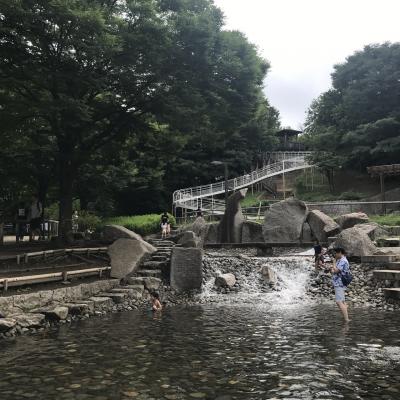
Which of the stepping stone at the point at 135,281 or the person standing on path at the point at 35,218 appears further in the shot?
the person standing on path at the point at 35,218

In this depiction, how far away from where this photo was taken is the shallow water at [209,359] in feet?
20.6

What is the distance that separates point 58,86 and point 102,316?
29.1 feet

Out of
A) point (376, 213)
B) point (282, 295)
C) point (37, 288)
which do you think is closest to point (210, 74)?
point (282, 295)

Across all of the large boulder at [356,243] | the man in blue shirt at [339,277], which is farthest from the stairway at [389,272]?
the man in blue shirt at [339,277]

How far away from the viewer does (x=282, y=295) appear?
16.4 metres

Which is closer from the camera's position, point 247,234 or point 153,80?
point 153,80

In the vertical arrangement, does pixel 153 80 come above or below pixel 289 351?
above

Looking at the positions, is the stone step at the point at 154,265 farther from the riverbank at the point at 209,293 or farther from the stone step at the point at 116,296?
the stone step at the point at 116,296

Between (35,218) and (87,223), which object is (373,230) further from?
(87,223)

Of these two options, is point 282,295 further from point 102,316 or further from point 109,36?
point 109,36

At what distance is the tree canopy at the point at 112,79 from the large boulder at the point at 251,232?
643 cm

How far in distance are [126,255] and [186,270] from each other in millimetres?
2573

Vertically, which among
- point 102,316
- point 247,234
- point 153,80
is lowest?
point 102,316

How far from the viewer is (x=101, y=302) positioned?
13570mm
